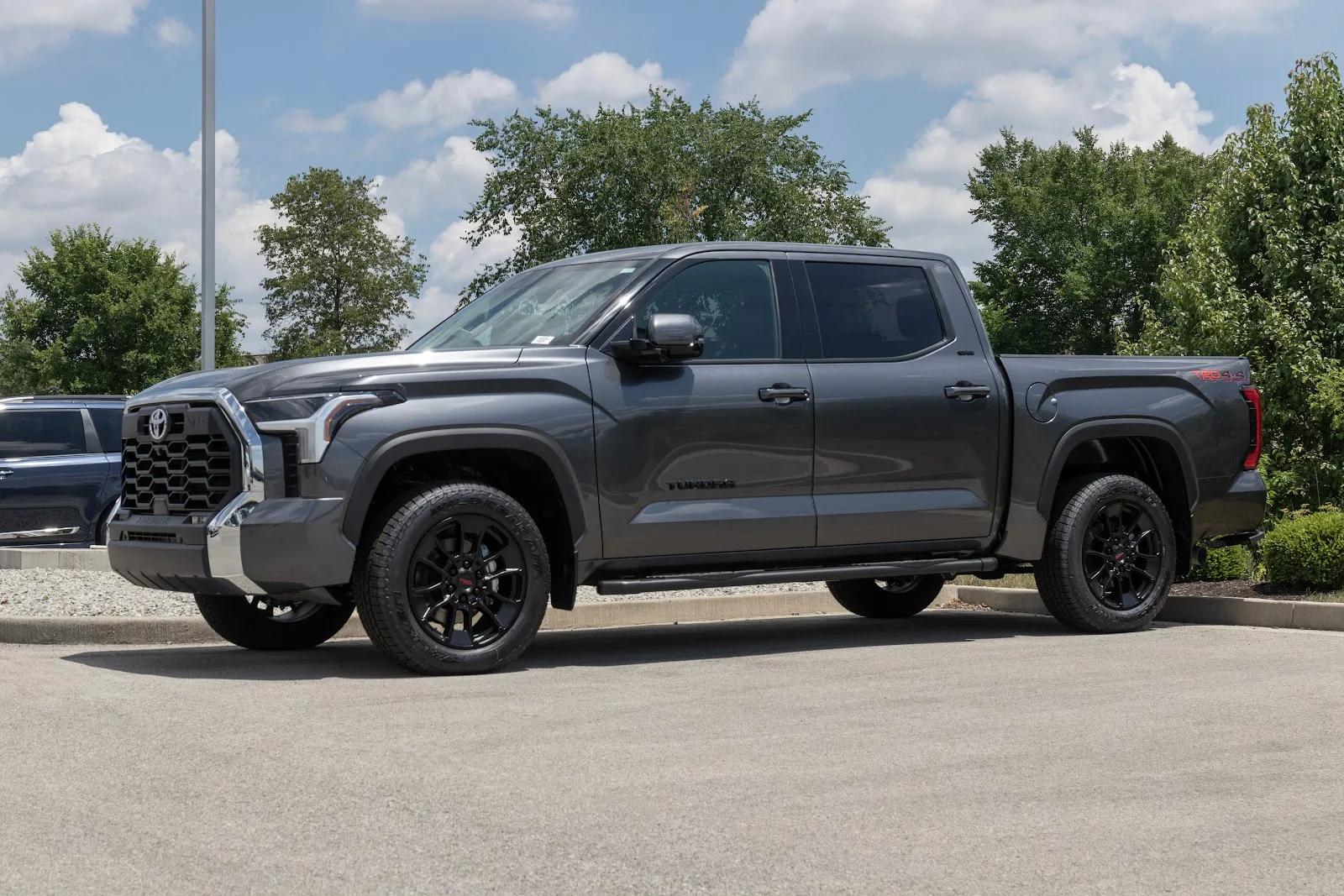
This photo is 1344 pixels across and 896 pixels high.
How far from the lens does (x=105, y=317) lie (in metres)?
60.2

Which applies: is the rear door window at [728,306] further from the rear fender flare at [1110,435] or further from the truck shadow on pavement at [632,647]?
the rear fender flare at [1110,435]

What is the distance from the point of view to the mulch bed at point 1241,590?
10.5m

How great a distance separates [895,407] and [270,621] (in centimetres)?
360

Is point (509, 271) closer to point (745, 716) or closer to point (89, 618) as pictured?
point (89, 618)

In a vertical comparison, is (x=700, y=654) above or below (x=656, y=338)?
below

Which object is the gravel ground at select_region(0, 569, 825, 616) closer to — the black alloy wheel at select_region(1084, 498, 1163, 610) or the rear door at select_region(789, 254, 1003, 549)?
the rear door at select_region(789, 254, 1003, 549)

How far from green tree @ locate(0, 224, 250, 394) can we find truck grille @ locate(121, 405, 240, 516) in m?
54.3

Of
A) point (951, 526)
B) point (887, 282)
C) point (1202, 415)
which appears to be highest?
point (887, 282)

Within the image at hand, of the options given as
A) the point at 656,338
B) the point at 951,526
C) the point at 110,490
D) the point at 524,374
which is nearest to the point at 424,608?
the point at 524,374

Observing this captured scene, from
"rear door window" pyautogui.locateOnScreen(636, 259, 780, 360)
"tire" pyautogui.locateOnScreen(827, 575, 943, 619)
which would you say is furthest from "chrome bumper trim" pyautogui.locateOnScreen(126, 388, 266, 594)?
"tire" pyautogui.locateOnScreen(827, 575, 943, 619)

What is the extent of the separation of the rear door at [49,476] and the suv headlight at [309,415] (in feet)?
Result: 29.1

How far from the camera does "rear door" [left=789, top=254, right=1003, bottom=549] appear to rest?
27.8 feet

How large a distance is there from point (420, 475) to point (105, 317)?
56127mm

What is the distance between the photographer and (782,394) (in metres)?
8.26
